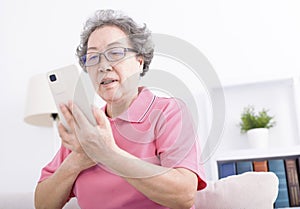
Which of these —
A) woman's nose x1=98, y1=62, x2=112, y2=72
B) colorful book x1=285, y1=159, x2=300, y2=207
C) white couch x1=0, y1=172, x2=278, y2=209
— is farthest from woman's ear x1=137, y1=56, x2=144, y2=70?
colorful book x1=285, y1=159, x2=300, y2=207

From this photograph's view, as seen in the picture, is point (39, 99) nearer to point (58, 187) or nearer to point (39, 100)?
point (39, 100)

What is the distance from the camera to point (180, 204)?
1.13 metres

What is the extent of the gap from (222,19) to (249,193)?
1.42m

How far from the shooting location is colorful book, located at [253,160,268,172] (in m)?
2.21

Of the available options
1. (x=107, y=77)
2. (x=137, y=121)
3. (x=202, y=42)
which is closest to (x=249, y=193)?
(x=137, y=121)

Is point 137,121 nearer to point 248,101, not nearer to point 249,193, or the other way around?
point 249,193

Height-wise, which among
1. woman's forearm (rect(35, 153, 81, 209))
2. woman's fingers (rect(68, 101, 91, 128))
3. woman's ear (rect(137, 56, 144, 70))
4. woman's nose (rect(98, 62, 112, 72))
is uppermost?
woman's ear (rect(137, 56, 144, 70))

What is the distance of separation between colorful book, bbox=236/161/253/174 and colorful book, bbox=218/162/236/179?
21mm

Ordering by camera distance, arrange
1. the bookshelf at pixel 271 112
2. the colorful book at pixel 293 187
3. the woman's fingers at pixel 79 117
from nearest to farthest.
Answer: the woman's fingers at pixel 79 117, the colorful book at pixel 293 187, the bookshelf at pixel 271 112

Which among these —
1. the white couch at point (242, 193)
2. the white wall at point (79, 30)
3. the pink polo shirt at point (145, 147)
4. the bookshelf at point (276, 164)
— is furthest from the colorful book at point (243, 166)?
the pink polo shirt at point (145, 147)

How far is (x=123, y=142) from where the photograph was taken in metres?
1.25

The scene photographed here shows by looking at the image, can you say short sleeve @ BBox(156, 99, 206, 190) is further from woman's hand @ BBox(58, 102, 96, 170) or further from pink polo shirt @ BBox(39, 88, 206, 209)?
woman's hand @ BBox(58, 102, 96, 170)

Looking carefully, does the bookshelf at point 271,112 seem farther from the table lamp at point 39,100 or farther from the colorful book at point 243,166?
the table lamp at point 39,100

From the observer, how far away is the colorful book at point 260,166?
2213mm
